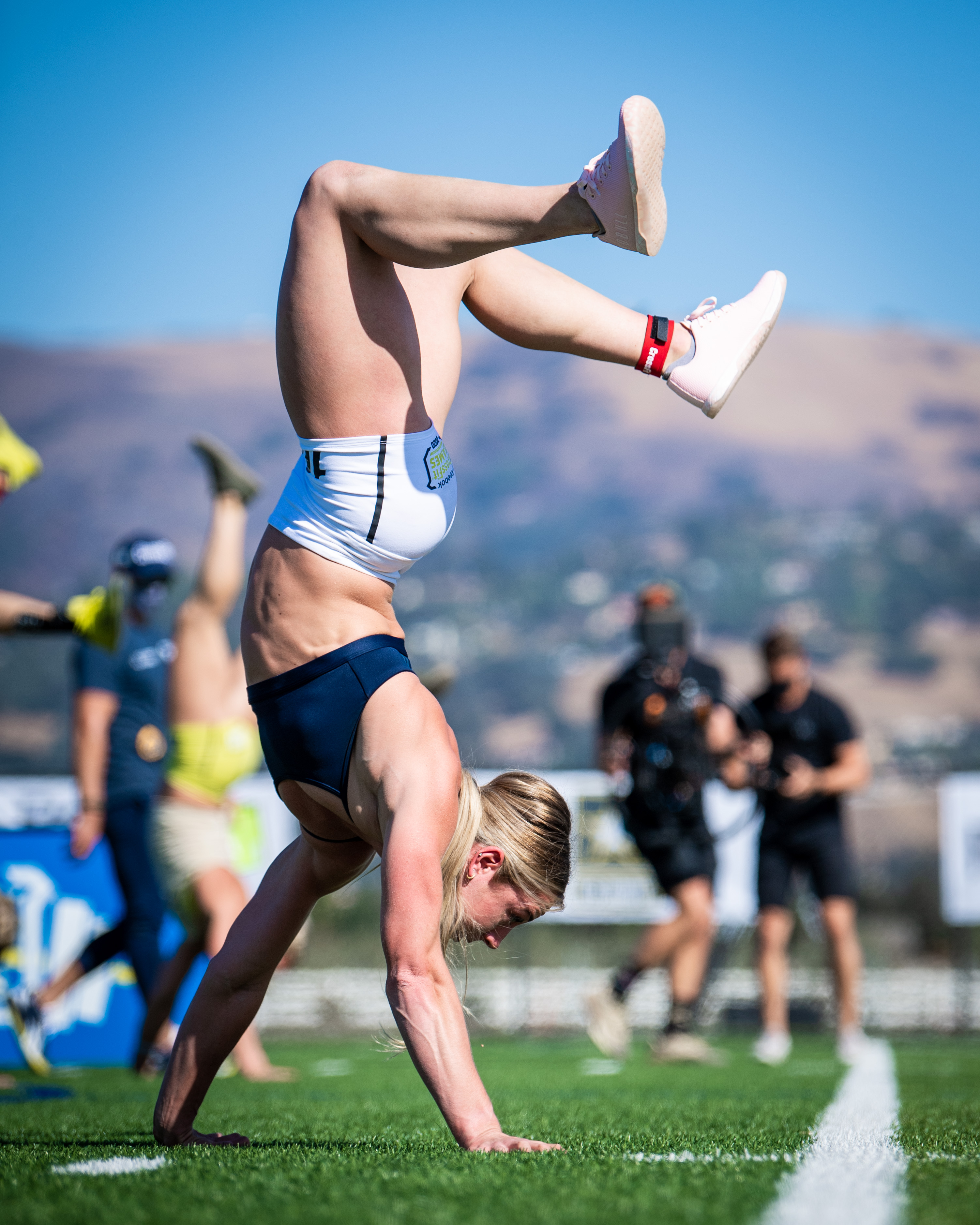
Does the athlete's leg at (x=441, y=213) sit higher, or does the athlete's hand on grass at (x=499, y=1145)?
the athlete's leg at (x=441, y=213)

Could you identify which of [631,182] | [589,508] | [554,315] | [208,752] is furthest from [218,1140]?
[589,508]

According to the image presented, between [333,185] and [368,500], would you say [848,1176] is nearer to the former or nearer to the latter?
[368,500]

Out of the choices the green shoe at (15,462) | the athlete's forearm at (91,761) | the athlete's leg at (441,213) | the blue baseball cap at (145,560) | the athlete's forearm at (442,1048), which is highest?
the athlete's leg at (441,213)

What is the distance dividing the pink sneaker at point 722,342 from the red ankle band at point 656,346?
3cm

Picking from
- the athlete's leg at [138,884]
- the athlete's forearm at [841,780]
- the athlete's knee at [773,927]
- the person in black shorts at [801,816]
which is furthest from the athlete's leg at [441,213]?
the athlete's knee at [773,927]

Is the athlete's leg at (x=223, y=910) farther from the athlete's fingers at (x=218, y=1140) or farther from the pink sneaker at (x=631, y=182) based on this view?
the pink sneaker at (x=631, y=182)

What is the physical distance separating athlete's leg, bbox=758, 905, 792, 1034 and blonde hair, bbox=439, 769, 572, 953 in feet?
17.1

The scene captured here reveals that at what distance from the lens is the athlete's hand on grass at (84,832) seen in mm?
6816

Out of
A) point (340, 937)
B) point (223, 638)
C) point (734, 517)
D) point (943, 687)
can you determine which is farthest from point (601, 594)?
point (223, 638)

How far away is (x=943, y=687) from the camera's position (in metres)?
82.8

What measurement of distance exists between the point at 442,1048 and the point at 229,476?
3.77 m

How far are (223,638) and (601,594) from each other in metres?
90.2

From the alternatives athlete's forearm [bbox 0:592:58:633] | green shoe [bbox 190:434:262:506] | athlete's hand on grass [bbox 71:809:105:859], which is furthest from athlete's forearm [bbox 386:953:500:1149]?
athlete's hand on grass [bbox 71:809:105:859]

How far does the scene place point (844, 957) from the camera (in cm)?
756
